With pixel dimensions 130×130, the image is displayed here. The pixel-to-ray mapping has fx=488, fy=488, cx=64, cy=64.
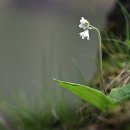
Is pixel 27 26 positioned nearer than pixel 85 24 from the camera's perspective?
No

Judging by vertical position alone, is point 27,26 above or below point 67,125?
above

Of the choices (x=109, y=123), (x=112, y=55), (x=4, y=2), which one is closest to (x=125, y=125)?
(x=109, y=123)

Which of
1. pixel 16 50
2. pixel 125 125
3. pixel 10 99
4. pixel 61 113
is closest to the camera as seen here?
pixel 125 125

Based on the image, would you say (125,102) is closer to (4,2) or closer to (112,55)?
(112,55)

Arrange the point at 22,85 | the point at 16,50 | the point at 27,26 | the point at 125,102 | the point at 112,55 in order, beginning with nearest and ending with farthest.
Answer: the point at 125,102 < the point at 112,55 < the point at 22,85 < the point at 16,50 < the point at 27,26

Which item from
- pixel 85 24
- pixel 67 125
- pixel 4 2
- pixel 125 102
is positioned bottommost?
pixel 67 125
